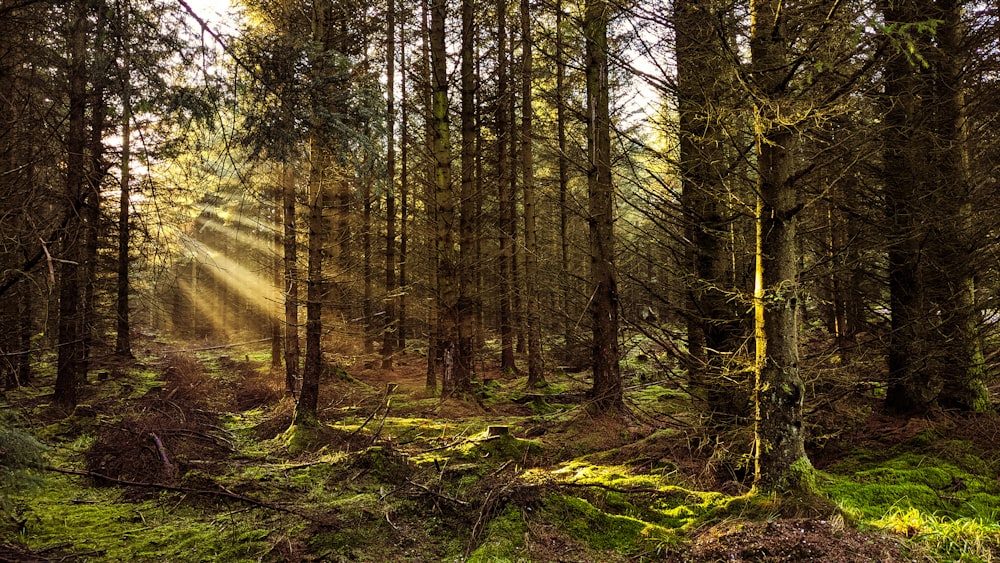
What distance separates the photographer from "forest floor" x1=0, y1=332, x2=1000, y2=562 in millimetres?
3797

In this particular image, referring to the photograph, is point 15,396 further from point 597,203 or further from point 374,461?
point 597,203

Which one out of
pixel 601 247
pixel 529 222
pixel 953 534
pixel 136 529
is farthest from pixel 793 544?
pixel 529 222

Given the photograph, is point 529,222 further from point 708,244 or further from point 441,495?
point 441,495

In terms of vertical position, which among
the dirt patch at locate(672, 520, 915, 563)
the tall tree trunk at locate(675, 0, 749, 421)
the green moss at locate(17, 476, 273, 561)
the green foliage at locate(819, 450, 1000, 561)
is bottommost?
the green moss at locate(17, 476, 273, 561)

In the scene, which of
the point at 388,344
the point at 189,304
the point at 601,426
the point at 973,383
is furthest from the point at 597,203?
the point at 189,304

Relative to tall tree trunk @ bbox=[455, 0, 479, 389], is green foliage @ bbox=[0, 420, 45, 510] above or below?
below

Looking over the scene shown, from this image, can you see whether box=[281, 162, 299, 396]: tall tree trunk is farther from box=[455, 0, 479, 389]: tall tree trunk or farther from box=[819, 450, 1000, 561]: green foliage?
box=[819, 450, 1000, 561]: green foliage

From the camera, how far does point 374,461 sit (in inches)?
253

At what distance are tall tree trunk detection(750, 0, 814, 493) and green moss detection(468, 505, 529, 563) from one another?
2140 mm

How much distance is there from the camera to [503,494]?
466 centimetres

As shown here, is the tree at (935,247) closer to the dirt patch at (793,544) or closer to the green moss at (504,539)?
the dirt patch at (793,544)

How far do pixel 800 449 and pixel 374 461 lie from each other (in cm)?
488

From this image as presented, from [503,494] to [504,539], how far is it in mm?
605

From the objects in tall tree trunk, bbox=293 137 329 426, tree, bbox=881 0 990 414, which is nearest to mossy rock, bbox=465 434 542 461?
tall tree trunk, bbox=293 137 329 426
